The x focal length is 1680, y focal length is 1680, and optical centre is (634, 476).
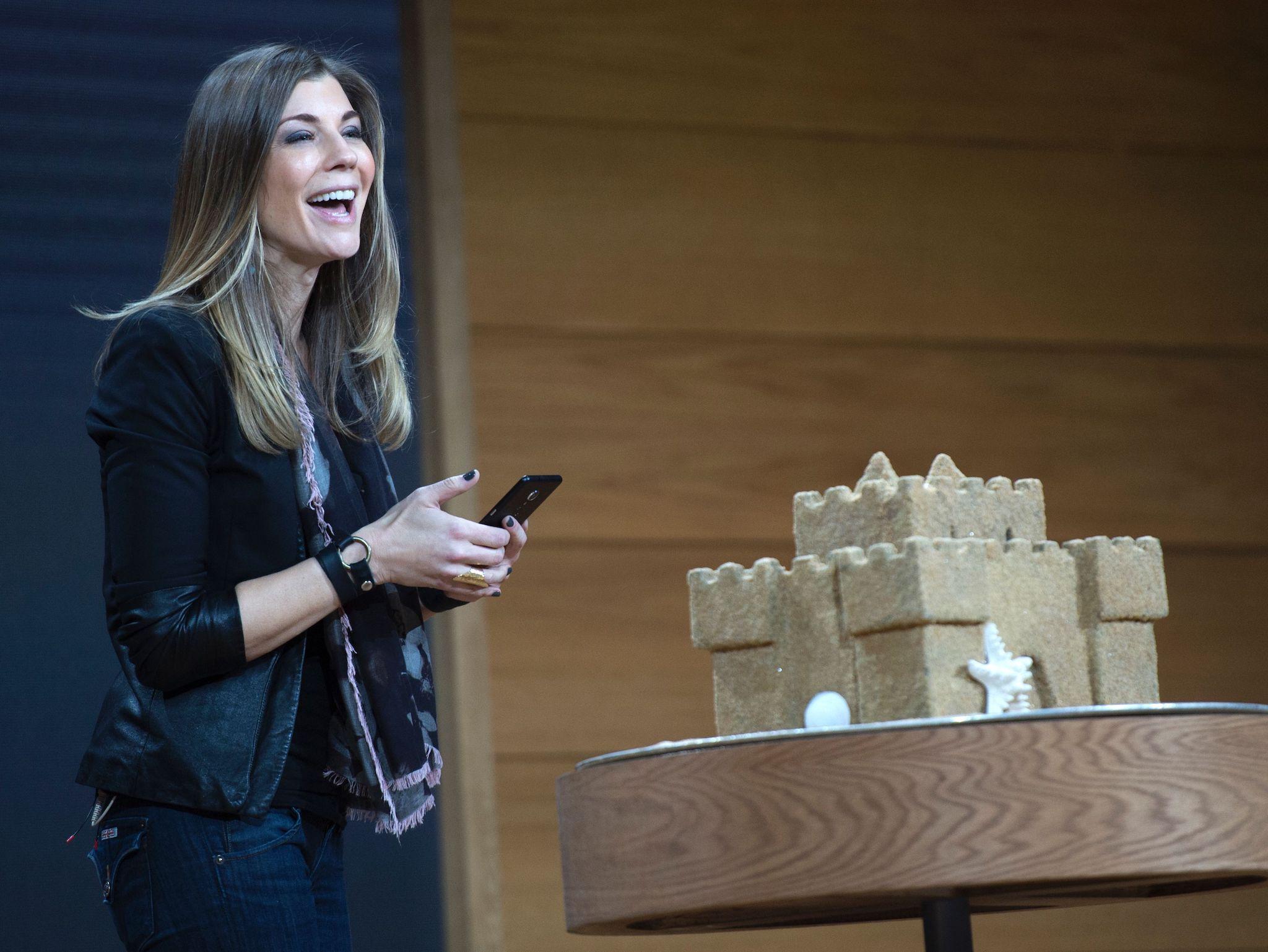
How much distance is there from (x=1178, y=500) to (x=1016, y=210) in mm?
673

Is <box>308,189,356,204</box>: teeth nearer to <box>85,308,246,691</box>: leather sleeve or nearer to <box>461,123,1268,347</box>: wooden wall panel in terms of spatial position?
<box>85,308,246,691</box>: leather sleeve

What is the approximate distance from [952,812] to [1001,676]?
236mm

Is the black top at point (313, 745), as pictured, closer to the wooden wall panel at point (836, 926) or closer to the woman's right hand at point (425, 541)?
the woman's right hand at point (425, 541)

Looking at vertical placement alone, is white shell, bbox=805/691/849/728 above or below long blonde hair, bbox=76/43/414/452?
below

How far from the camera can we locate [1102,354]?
134 inches

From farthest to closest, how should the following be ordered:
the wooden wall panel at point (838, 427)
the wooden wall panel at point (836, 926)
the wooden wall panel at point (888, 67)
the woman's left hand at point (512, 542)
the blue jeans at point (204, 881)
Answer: the wooden wall panel at point (888, 67), the wooden wall panel at point (838, 427), the wooden wall panel at point (836, 926), the woman's left hand at point (512, 542), the blue jeans at point (204, 881)

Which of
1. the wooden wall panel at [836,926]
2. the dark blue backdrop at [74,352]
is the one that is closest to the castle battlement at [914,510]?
the wooden wall panel at [836,926]

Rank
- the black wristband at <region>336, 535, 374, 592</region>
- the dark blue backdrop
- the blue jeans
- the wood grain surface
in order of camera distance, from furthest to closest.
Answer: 1. the dark blue backdrop
2. the black wristband at <region>336, 535, 374, 592</region>
3. the blue jeans
4. the wood grain surface

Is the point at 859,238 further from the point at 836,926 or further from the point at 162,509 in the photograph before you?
the point at 162,509

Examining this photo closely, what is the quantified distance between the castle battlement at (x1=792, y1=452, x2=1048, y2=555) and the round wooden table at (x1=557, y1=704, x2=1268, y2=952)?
10.3 inches

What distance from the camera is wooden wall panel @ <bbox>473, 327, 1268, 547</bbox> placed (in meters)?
3.12

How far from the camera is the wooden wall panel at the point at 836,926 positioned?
295 cm

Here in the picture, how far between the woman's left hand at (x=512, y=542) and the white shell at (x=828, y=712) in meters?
0.32

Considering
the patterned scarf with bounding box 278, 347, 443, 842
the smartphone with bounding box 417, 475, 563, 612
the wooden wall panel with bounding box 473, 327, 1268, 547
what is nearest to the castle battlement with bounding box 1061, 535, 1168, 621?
the smartphone with bounding box 417, 475, 563, 612
